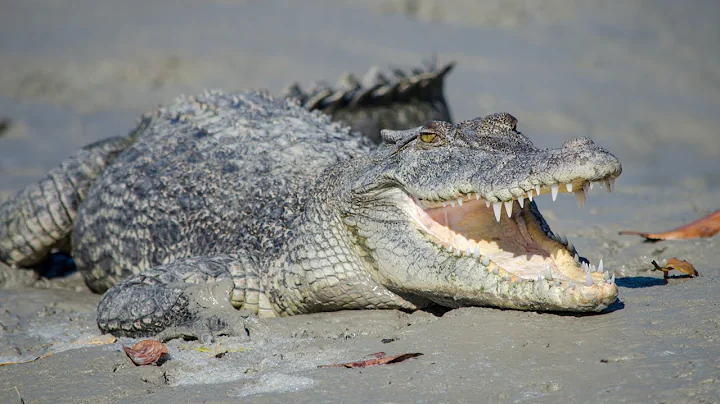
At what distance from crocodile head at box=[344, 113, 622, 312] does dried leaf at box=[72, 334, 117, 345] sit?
4.97 feet

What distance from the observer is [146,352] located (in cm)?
386

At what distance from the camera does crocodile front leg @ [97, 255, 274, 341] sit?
4312 millimetres

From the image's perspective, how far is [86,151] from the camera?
6.60 meters

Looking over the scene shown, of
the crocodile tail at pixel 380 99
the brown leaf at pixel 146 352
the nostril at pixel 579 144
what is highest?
the crocodile tail at pixel 380 99

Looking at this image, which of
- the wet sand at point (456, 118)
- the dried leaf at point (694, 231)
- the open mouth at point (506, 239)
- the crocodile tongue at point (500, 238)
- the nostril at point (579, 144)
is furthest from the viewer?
the dried leaf at point (694, 231)

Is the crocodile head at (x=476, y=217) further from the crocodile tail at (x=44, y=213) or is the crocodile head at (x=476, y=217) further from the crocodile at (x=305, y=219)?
the crocodile tail at (x=44, y=213)

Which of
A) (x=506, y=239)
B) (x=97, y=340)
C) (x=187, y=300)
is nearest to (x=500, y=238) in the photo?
(x=506, y=239)

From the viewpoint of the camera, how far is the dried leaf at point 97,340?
14.6 feet

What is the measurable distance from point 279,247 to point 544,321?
5.58 ft

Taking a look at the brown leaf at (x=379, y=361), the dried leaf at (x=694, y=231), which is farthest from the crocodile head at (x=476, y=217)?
the dried leaf at (x=694, y=231)

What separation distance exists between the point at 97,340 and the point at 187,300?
1.85ft

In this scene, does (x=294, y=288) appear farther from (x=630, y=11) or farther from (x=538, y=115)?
(x=630, y=11)

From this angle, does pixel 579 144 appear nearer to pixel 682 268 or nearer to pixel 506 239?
pixel 506 239

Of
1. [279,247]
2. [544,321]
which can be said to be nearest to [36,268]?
[279,247]
